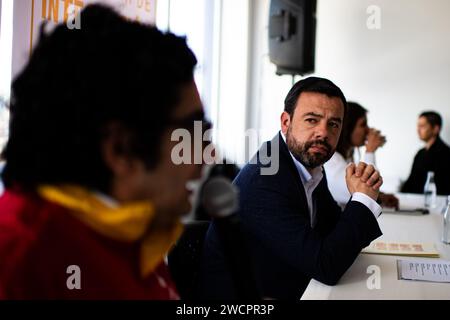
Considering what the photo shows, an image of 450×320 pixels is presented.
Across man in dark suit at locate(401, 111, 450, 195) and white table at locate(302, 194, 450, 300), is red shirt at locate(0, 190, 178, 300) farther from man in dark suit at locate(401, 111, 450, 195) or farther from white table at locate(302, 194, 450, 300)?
man in dark suit at locate(401, 111, 450, 195)

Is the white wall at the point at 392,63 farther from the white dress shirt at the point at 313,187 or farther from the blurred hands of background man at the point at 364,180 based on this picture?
the blurred hands of background man at the point at 364,180

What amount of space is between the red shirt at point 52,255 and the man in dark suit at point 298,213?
56cm

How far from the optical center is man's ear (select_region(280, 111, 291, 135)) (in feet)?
5.11

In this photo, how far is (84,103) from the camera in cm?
53

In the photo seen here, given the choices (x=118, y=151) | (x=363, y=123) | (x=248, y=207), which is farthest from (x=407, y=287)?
(x=363, y=123)

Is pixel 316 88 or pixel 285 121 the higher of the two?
pixel 316 88

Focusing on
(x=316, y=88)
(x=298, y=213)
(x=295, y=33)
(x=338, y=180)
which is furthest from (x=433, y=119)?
(x=298, y=213)

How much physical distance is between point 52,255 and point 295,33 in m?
3.21

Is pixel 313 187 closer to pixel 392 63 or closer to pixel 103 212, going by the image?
pixel 103 212

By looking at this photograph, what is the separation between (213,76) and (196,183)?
3.80m

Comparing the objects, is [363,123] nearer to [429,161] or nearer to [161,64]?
[429,161]

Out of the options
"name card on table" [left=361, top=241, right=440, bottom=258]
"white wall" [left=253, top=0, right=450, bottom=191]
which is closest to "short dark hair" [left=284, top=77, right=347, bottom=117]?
"name card on table" [left=361, top=241, right=440, bottom=258]

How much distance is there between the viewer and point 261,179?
52.5 inches
